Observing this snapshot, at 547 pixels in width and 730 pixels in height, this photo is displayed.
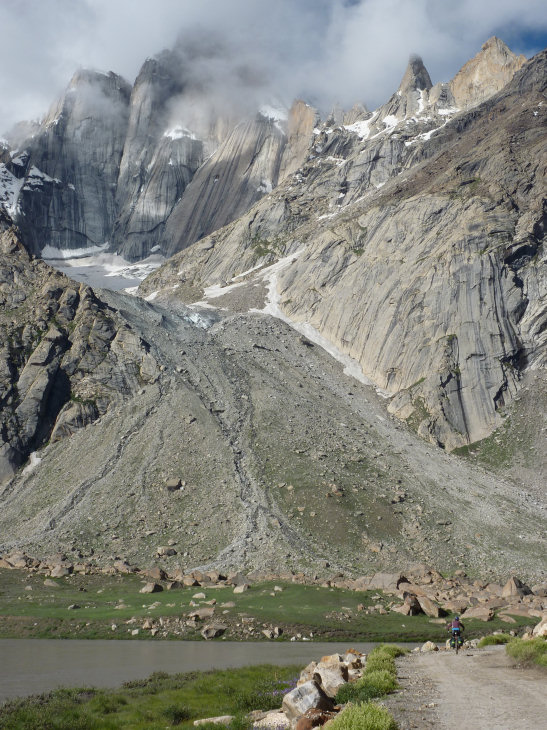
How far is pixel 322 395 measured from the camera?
103 metres

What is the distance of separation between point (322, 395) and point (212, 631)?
60991 millimetres

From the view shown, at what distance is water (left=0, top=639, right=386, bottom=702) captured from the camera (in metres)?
31.1

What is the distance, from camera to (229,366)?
107 m

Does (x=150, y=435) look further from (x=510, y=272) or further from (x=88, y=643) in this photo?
(x=510, y=272)

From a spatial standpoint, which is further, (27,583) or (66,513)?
(66,513)

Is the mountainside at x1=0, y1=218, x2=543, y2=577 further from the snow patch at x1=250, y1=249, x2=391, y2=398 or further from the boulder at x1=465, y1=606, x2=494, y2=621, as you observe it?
the boulder at x1=465, y1=606, x2=494, y2=621

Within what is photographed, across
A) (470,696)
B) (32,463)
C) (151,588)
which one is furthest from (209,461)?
(470,696)

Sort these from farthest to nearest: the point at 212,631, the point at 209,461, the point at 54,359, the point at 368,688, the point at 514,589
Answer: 1. the point at 54,359
2. the point at 209,461
3. the point at 514,589
4. the point at 212,631
5. the point at 368,688

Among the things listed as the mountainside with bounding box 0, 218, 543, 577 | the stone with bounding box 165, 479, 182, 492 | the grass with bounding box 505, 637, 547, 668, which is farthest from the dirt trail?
the stone with bounding box 165, 479, 182, 492

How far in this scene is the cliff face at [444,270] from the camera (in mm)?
107188

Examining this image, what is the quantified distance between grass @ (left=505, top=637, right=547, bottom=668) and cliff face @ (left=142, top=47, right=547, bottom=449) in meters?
72.8

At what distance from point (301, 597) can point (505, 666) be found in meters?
28.2

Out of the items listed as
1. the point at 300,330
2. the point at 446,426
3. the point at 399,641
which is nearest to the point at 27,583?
the point at 399,641

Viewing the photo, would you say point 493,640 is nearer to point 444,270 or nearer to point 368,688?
point 368,688
